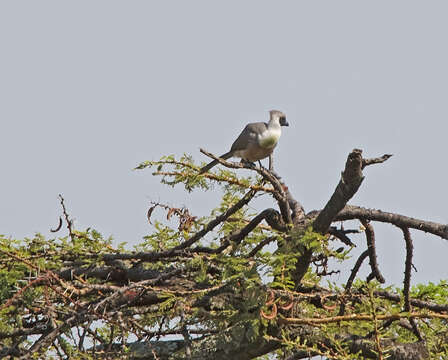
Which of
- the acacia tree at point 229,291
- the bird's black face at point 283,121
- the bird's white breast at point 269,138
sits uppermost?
the bird's black face at point 283,121

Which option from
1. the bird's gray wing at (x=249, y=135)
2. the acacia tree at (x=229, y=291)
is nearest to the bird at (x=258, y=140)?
the bird's gray wing at (x=249, y=135)

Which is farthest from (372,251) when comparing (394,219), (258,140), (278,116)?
(278,116)

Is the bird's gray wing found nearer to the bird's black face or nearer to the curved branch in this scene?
the bird's black face

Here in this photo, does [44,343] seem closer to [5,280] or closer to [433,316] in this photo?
[5,280]

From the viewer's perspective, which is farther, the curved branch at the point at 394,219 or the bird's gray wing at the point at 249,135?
the bird's gray wing at the point at 249,135

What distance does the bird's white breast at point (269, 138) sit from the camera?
7574 mm

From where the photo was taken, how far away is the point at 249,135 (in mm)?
7668

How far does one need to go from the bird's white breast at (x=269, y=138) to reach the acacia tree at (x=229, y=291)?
1.50 m

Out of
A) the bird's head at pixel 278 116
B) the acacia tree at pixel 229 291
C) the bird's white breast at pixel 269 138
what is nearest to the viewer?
the acacia tree at pixel 229 291

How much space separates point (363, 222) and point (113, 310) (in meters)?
1.91

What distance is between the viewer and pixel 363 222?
18.5 feet

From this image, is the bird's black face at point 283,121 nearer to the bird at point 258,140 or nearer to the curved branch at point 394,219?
the bird at point 258,140

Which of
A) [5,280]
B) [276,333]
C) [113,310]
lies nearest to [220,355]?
[276,333]

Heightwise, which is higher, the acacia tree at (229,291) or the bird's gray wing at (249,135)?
the bird's gray wing at (249,135)
